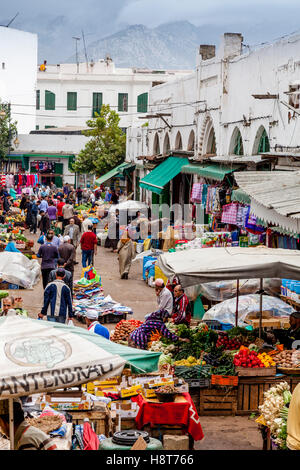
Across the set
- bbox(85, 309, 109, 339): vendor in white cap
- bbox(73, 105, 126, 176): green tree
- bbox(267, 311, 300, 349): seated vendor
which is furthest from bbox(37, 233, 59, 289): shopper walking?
bbox(73, 105, 126, 176): green tree

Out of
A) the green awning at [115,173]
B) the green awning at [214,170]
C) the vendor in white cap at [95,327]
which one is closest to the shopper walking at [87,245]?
the green awning at [214,170]

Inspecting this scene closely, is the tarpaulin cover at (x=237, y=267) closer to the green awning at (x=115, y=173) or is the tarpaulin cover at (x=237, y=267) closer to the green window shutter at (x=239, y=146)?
the green window shutter at (x=239, y=146)

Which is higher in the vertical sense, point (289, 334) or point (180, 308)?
point (180, 308)

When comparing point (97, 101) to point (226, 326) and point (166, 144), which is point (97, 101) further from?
point (226, 326)

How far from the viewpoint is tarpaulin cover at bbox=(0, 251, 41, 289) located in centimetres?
1861

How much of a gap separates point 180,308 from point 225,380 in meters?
2.58

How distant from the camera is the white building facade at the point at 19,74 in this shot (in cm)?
5981

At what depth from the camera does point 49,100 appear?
62750mm

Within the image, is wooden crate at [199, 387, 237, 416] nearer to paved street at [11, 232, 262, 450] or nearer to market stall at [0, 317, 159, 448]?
paved street at [11, 232, 262, 450]

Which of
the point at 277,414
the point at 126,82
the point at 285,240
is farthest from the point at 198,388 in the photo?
the point at 126,82

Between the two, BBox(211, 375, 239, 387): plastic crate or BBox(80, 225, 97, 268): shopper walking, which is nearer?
BBox(211, 375, 239, 387): plastic crate

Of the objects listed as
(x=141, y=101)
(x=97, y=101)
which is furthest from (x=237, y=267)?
(x=97, y=101)

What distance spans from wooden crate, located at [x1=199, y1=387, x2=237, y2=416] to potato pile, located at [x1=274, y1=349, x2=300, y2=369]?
81cm

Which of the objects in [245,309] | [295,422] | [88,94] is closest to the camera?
[295,422]
